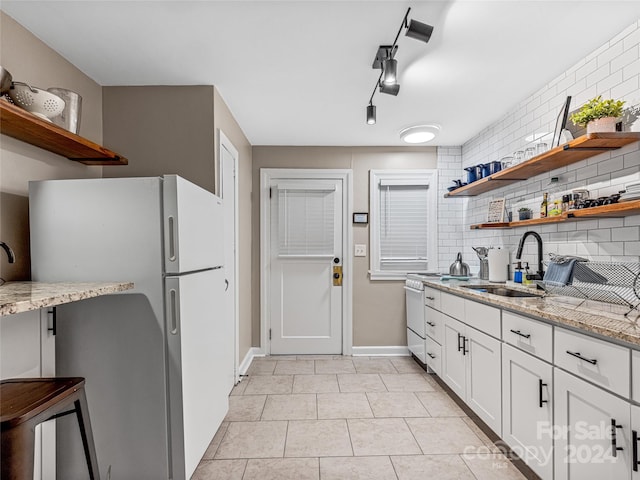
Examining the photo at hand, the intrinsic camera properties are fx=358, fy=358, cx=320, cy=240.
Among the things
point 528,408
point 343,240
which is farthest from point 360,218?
point 528,408

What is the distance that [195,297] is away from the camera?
6.45 feet

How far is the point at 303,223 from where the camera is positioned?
4.14 m

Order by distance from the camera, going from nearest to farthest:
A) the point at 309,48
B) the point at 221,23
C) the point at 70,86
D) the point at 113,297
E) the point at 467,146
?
the point at 113,297, the point at 221,23, the point at 309,48, the point at 70,86, the point at 467,146

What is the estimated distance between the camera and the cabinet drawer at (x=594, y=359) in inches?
50.1

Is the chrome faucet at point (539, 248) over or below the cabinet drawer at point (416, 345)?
over

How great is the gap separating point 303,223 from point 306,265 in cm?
49

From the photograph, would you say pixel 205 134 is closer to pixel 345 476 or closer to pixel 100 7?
pixel 100 7

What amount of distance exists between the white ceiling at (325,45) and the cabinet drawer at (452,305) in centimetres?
159

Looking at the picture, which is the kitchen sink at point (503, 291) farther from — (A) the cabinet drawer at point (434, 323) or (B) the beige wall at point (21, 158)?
(B) the beige wall at point (21, 158)

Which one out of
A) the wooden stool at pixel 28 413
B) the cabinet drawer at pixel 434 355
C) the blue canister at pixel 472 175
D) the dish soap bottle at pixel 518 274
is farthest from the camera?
the blue canister at pixel 472 175

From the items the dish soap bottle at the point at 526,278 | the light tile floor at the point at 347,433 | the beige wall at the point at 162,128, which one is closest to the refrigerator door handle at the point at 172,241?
the beige wall at the point at 162,128

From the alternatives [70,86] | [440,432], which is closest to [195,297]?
[70,86]

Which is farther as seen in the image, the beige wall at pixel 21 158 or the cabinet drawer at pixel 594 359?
the beige wall at pixel 21 158

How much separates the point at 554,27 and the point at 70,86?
9.60 feet
